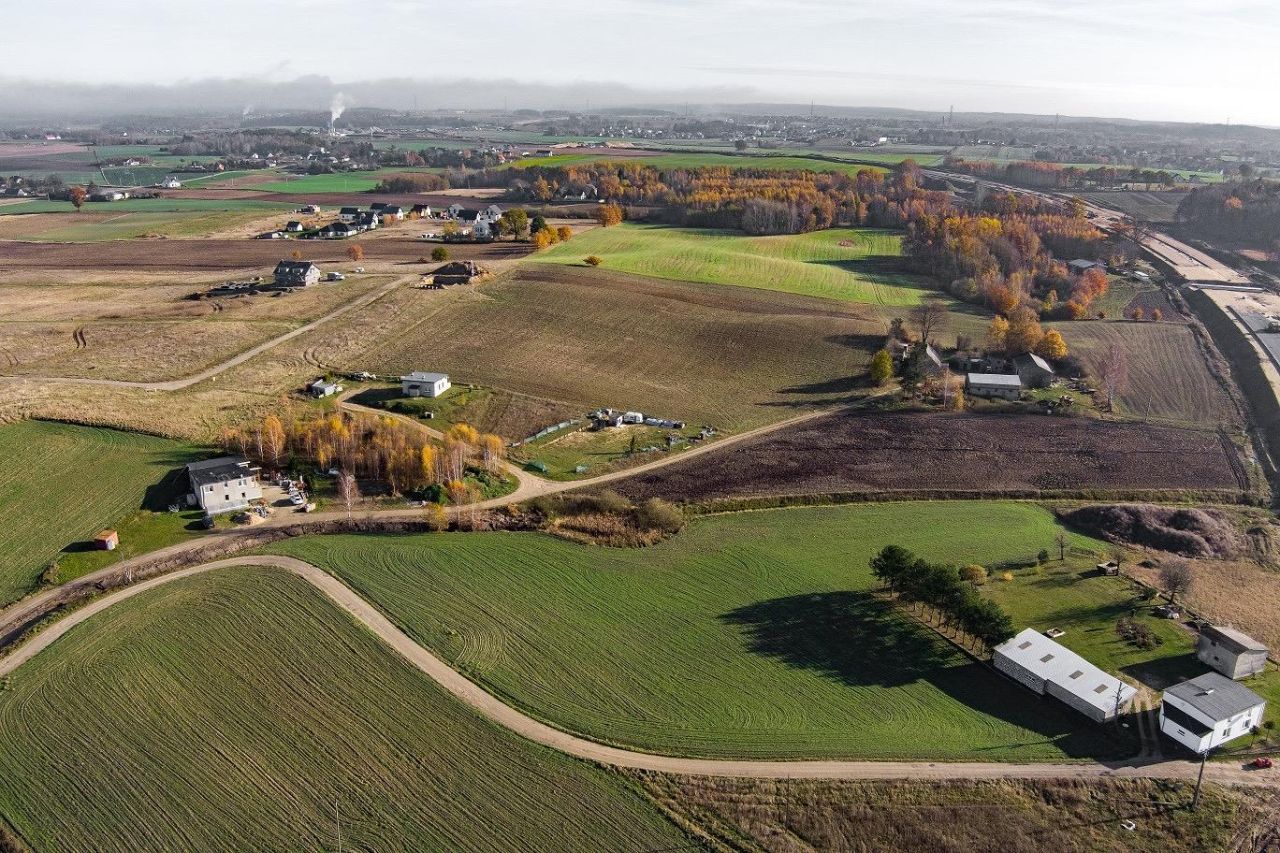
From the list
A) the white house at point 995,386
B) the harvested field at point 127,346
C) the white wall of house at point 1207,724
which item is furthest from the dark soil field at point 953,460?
the harvested field at point 127,346

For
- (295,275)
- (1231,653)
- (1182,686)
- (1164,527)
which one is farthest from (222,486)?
(1164,527)

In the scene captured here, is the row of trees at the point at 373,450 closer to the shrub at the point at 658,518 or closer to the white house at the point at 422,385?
the white house at the point at 422,385

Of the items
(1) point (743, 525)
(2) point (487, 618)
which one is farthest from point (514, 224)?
(2) point (487, 618)

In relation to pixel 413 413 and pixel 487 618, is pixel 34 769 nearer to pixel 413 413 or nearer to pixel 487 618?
pixel 487 618

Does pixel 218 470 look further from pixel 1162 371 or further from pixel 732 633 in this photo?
pixel 1162 371

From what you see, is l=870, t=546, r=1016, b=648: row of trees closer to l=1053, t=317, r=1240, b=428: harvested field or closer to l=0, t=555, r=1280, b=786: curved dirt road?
l=0, t=555, r=1280, b=786: curved dirt road

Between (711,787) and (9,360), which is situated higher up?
(9,360)
